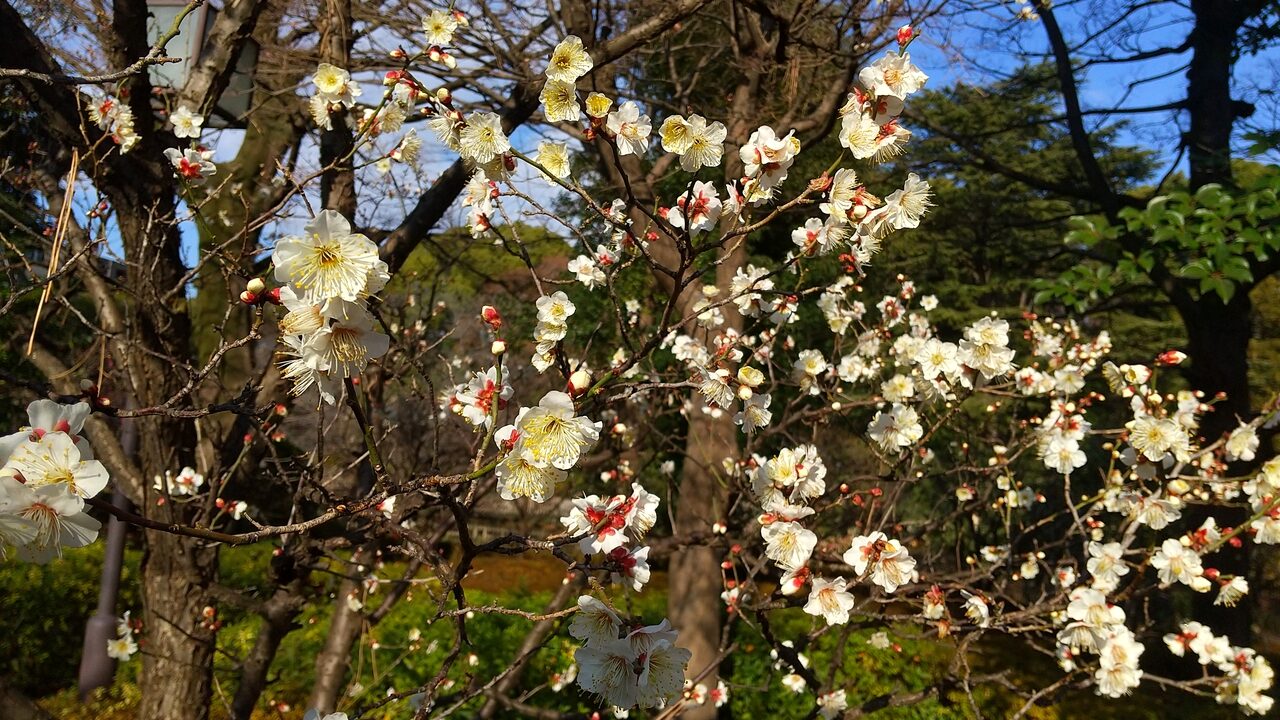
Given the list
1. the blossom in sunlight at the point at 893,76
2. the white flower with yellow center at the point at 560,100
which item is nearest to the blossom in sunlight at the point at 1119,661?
the blossom in sunlight at the point at 893,76

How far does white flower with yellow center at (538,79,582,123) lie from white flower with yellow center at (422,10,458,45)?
593 millimetres

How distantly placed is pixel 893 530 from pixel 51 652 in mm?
6770

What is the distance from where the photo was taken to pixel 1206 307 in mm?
5914

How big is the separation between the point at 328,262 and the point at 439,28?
1.27 metres

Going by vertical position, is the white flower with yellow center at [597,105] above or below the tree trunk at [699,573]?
above

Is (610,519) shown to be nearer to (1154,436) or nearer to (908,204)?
(908,204)

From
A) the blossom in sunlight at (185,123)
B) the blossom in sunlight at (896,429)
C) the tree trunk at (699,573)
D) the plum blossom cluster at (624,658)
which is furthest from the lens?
the tree trunk at (699,573)

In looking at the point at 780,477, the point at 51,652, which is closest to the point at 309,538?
the point at 780,477

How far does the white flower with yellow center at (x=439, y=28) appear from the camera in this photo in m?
1.86

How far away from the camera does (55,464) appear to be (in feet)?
2.80

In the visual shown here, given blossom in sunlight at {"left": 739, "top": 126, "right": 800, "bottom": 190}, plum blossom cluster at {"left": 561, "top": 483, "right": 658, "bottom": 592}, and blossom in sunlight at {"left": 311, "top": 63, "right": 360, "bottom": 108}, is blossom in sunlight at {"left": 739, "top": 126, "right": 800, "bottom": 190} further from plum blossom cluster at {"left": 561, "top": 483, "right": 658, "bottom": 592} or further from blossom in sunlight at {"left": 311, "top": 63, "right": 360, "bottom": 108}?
blossom in sunlight at {"left": 311, "top": 63, "right": 360, "bottom": 108}

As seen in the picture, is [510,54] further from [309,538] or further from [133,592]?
[133,592]

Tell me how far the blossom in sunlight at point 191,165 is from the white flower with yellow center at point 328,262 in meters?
1.53

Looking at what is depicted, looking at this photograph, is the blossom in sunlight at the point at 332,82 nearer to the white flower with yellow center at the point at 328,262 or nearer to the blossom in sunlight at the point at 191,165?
the blossom in sunlight at the point at 191,165
